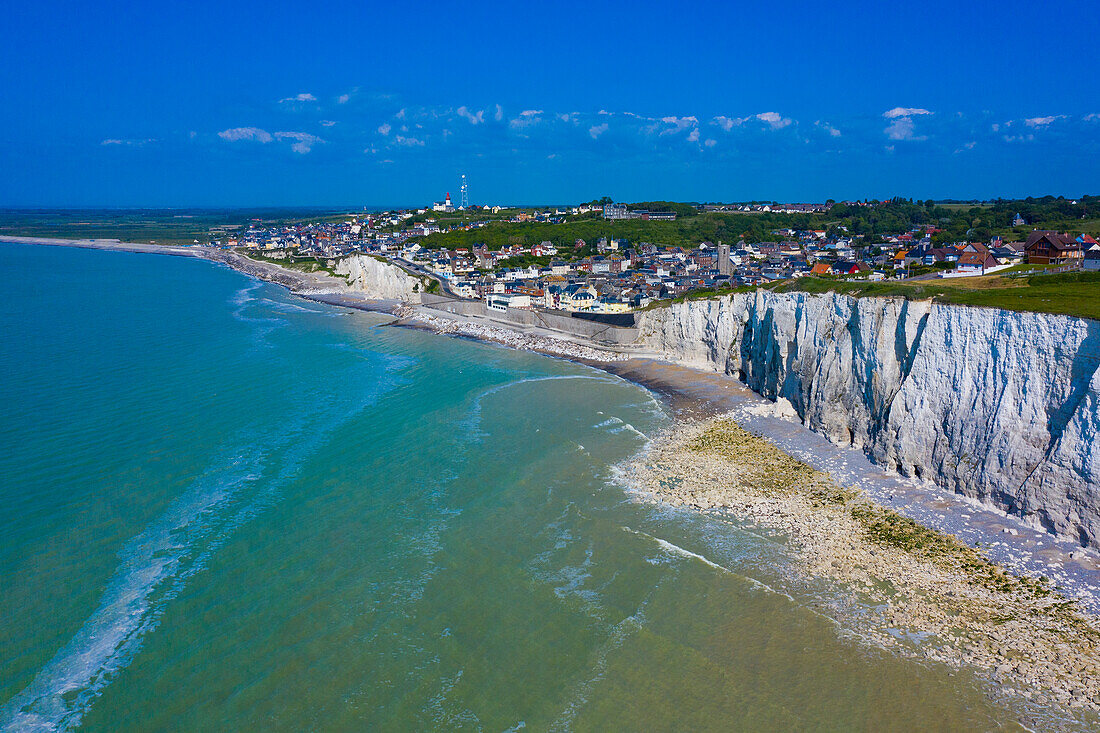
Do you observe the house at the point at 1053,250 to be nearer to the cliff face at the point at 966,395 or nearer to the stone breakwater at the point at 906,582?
the cliff face at the point at 966,395

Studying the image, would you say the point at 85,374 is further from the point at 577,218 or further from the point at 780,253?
the point at 577,218

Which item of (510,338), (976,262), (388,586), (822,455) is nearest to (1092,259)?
(976,262)

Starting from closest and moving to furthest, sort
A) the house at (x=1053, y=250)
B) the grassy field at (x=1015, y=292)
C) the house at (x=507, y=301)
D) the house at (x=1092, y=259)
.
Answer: the grassy field at (x=1015, y=292) < the house at (x=1092, y=259) < the house at (x=1053, y=250) < the house at (x=507, y=301)

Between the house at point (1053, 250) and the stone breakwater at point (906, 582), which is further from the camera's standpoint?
the house at point (1053, 250)

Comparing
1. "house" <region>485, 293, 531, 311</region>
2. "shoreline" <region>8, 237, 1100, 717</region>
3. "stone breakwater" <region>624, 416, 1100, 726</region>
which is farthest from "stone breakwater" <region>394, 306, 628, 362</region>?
"stone breakwater" <region>624, 416, 1100, 726</region>

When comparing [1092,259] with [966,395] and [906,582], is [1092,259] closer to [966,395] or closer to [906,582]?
[966,395]

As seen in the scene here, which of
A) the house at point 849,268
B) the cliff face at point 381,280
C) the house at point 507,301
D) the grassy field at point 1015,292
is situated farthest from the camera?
the cliff face at point 381,280

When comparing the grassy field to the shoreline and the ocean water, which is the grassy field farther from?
the ocean water

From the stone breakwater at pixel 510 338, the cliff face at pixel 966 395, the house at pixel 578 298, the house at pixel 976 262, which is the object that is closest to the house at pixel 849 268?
the house at pixel 976 262
